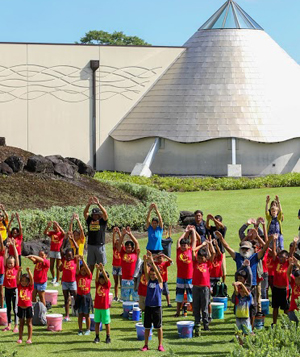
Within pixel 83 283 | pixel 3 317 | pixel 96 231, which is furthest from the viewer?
pixel 96 231

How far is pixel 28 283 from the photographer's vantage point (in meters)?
12.9

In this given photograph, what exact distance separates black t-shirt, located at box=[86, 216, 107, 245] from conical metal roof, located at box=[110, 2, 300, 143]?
860 inches

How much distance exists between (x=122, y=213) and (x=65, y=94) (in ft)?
53.3

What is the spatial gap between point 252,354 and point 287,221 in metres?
17.8

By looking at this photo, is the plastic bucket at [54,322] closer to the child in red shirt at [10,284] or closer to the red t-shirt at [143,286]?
the child in red shirt at [10,284]

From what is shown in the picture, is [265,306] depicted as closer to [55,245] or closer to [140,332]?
[140,332]

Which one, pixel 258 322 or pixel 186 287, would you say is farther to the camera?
pixel 186 287

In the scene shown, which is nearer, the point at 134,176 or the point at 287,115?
the point at 134,176

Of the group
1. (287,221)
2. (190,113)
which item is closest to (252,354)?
(287,221)

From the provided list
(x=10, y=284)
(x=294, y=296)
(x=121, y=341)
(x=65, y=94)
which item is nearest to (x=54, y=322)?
(x=10, y=284)

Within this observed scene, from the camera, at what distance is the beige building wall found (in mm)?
38281

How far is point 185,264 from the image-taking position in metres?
14.5

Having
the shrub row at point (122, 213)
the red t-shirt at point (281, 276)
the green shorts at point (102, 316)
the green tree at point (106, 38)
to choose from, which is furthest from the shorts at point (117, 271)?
the green tree at point (106, 38)

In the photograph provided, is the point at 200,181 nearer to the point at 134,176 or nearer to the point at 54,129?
the point at 134,176
